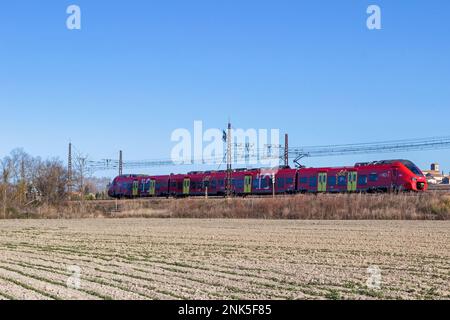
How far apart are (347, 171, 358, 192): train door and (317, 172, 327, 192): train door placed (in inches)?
85.7

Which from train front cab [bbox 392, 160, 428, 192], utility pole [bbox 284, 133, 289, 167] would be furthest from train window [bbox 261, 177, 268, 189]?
train front cab [bbox 392, 160, 428, 192]

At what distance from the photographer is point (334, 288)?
12.4 meters

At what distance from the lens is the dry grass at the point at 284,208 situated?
40.5m

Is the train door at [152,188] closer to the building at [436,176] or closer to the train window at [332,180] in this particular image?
the train window at [332,180]

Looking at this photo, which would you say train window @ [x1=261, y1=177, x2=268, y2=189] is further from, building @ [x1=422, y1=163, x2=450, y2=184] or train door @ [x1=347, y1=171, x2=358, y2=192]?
building @ [x1=422, y1=163, x2=450, y2=184]

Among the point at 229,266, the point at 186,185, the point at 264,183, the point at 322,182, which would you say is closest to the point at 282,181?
the point at 264,183

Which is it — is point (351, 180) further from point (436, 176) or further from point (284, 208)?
point (436, 176)

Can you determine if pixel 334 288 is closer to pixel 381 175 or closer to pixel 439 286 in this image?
Answer: pixel 439 286

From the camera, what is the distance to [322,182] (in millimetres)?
52781

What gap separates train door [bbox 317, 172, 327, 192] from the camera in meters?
52.6

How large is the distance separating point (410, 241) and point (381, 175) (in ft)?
85.2

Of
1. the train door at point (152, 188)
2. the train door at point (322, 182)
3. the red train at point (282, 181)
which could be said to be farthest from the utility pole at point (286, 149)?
the train door at point (152, 188)

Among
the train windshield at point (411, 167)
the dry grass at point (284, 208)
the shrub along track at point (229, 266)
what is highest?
the train windshield at point (411, 167)
